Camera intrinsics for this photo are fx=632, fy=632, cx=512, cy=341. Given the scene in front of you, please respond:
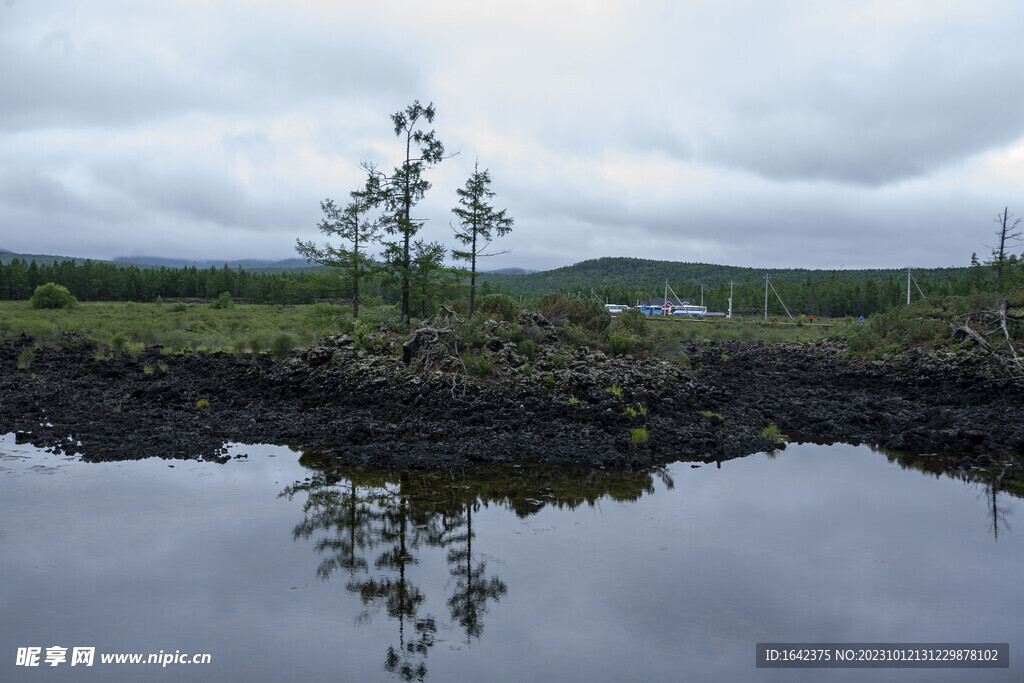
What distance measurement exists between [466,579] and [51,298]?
56.1 metres

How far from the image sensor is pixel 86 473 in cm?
934

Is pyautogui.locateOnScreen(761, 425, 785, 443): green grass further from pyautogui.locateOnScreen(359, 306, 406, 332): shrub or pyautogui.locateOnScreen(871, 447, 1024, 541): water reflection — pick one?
pyautogui.locateOnScreen(359, 306, 406, 332): shrub

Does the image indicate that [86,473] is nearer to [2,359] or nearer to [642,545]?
[642,545]

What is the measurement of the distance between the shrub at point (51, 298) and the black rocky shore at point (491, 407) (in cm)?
3523

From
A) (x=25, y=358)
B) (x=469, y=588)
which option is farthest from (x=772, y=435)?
(x=25, y=358)

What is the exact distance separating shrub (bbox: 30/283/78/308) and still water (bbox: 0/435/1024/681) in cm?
4925

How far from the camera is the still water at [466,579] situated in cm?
486

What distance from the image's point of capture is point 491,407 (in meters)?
13.3

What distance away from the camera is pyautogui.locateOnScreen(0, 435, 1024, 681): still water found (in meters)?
4.86

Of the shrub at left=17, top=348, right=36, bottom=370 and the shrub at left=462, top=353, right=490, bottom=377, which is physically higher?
the shrub at left=462, top=353, right=490, bottom=377

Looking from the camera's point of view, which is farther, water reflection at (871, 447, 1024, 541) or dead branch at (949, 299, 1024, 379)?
dead branch at (949, 299, 1024, 379)

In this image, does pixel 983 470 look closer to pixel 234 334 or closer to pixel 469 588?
pixel 469 588

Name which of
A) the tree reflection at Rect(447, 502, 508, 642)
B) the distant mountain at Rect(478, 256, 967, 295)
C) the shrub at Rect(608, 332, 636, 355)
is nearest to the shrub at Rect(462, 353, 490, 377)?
the shrub at Rect(608, 332, 636, 355)

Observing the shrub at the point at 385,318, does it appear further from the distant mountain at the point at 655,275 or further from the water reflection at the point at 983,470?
the distant mountain at the point at 655,275
